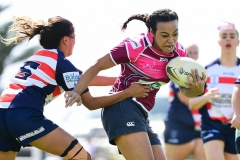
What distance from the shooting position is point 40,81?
689cm

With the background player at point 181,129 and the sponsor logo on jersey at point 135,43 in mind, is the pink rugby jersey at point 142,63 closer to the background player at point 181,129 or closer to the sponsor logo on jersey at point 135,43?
the sponsor logo on jersey at point 135,43

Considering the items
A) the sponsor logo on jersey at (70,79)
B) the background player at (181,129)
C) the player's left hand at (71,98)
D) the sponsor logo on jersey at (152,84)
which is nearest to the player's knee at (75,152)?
the player's left hand at (71,98)

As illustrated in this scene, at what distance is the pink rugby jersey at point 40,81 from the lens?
270 inches

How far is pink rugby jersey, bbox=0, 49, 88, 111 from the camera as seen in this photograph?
686 centimetres

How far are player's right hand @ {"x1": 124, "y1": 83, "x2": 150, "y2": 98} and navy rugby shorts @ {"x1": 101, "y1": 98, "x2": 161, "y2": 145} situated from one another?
90mm

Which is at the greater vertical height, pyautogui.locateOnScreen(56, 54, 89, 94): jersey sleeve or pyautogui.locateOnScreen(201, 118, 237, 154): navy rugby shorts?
pyautogui.locateOnScreen(56, 54, 89, 94): jersey sleeve

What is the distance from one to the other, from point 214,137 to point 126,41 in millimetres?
2691

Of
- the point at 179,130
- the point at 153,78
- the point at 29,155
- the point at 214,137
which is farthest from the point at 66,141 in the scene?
the point at 29,155

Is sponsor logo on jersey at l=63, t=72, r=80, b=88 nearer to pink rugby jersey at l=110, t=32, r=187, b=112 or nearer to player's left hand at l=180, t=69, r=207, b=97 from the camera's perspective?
pink rugby jersey at l=110, t=32, r=187, b=112

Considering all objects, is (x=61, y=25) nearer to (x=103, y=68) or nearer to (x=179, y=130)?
(x=103, y=68)

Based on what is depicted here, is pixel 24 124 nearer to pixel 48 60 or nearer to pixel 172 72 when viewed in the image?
pixel 48 60

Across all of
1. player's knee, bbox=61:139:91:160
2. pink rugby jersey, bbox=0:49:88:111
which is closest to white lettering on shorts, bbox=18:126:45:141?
pink rugby jersey, bbox=0:49:88:111

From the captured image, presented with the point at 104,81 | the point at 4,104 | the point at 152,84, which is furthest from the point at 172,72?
the point at 4,104

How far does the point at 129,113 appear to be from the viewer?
690 centimetres
